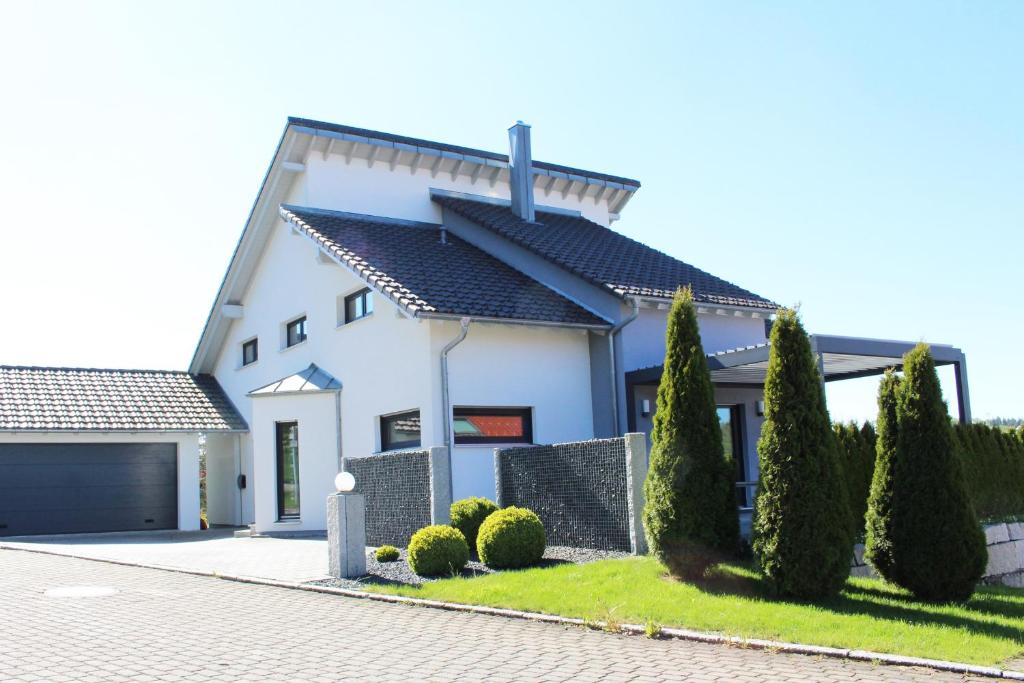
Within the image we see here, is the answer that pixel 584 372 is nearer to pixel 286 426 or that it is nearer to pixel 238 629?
pixel 286 426

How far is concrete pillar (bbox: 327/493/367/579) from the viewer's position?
11594 mm

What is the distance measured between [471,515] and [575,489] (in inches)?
58.7

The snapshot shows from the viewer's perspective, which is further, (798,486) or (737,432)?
(737,432)

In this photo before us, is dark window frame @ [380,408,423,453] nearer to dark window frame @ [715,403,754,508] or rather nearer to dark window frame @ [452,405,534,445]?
dark window frame @ [452,405,534,445]

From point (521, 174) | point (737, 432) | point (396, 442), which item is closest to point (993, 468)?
point (737, 432)

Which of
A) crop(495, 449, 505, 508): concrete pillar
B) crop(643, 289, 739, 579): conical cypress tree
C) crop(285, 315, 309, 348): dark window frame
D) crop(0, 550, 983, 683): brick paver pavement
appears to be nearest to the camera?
crop(0, 550, 983, 683): brick paver pavement

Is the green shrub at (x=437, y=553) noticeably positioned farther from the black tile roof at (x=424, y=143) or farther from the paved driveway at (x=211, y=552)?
the black tile roof at (x=424, y=143)

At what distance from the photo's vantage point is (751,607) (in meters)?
8.75

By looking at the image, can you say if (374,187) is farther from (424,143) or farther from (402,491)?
(402,491)

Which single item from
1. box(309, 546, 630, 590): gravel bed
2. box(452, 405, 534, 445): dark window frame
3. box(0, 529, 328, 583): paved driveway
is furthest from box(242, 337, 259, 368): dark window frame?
box(309, 546, 630, 590): gravel bed

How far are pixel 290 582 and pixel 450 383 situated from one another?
17.0 ft

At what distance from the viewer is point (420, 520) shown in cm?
1395

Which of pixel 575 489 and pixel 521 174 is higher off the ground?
pixel 521 174

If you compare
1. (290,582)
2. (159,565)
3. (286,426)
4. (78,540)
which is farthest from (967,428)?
(78,540)
